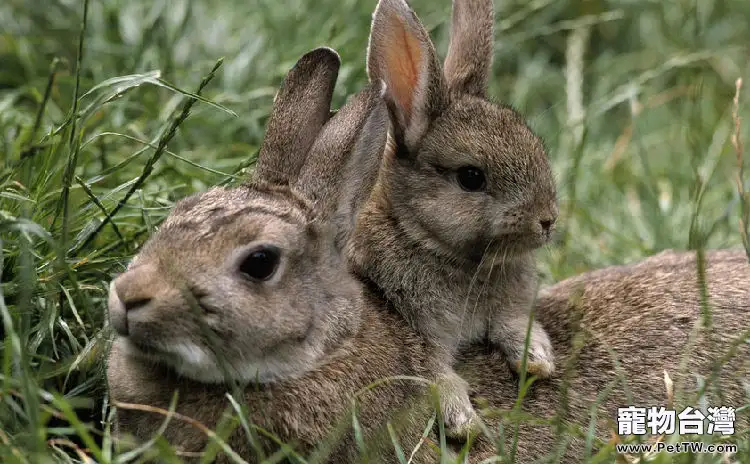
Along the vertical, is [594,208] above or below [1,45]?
below

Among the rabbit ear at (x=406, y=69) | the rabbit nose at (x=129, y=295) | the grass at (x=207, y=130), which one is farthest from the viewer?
the rabbit ear at (x=406, y=69)

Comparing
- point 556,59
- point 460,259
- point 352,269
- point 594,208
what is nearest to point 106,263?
point 352,269

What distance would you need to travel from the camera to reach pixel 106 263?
17.5ft

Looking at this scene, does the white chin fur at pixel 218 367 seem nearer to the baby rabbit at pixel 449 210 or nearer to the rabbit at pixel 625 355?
the baby rabbit at pixel 449 210

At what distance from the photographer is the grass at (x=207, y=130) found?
4.92 m

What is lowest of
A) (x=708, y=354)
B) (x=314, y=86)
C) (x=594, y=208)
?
(x=708, y=354)

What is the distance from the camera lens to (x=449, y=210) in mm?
5215

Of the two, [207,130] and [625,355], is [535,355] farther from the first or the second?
[207,130]

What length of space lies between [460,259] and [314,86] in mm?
1010

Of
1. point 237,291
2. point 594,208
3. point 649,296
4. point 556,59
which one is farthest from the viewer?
point 556,59

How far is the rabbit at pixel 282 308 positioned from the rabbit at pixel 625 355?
467 mm

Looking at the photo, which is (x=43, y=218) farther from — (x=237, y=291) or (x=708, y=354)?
(x=708, y=354)

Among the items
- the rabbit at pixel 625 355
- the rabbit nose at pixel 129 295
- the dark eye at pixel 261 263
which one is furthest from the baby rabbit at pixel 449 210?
the rabbit nose at pixel 129 295

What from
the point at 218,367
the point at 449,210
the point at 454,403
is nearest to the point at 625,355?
the point at 454,403
